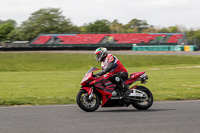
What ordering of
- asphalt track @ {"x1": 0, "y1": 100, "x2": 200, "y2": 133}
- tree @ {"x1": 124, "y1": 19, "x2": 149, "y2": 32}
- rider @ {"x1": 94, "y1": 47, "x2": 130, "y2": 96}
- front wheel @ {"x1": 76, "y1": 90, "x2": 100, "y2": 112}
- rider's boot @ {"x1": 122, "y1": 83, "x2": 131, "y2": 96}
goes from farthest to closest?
1. tree @ {"x1": 124, "y1": 19, "x2": 149, "y2": 32}
2. rider's boot @ {"x1": 122, "y1": 83, "x2": 131, "y2": 96}
3. rider @ {"x1": 94, "y1": 47, "x2": 130, "y2": 96}
4. front wheel @ {"x1": 76, "y1": 90, "x2": 100, "y2": 112}
5. asphalt track @ {"x1": 0, "y1": 100, "x2": 200, "y2": 133}

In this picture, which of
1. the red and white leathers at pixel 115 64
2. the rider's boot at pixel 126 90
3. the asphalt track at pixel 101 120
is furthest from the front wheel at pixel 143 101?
the red and white leathers at pixel 115 64

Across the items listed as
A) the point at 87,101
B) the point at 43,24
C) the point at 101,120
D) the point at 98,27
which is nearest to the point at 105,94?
the point at 87,101

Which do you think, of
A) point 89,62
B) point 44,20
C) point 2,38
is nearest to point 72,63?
point 89,62

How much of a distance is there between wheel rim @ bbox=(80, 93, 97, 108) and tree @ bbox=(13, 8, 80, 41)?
92011mm

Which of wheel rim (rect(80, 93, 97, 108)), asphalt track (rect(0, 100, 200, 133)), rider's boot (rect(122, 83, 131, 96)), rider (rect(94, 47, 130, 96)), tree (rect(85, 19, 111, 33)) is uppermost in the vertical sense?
tree (rect(85, 19, 111, 33))

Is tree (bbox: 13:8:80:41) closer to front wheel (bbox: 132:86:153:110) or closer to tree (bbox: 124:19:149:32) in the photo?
tree (bbox: 124:19:149:32)

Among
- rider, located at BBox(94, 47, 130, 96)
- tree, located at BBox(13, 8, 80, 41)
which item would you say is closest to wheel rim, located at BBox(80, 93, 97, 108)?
rider, located at BBox(94, 47, 130, 96)

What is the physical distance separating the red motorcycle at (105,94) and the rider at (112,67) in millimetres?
105

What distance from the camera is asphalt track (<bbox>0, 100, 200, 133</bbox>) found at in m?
5.97

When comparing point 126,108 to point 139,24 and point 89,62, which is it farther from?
point 139,24

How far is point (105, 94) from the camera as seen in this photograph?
8.14 meters

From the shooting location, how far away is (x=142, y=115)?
749 cm

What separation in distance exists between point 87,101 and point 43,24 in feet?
311

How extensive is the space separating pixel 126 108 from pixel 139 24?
14479cm
